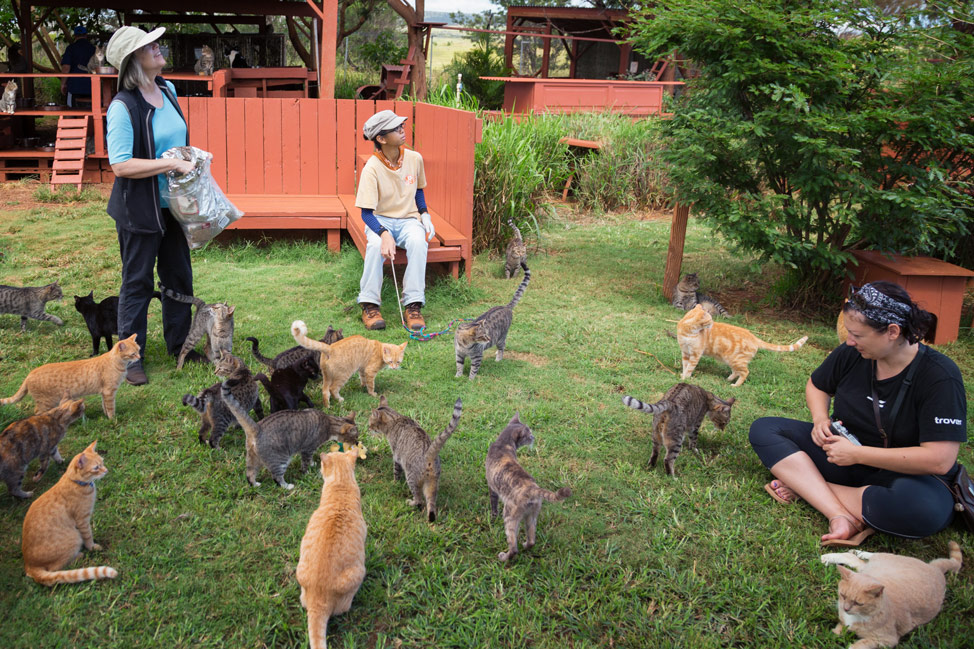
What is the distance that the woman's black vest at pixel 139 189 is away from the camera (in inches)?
170

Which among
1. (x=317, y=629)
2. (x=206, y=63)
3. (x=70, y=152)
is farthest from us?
(x=206, y=63)

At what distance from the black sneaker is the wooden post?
4883 millimetres

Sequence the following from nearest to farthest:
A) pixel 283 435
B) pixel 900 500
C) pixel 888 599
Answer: pixel 888 599 → pixel 900 500 → pixel 283 435

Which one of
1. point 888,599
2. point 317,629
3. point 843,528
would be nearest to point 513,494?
point 317,629

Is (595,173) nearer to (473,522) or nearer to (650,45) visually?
(650,45)

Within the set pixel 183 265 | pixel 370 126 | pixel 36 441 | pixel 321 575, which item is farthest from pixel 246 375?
pixel 370 126

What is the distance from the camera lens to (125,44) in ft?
13.5

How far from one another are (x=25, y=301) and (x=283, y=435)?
3341mm

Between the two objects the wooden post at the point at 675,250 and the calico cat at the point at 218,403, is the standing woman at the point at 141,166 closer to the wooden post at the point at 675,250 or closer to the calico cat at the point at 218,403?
the calico cat at the point at 218,403

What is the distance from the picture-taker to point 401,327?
6078mm

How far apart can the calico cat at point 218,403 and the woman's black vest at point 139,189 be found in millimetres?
1171

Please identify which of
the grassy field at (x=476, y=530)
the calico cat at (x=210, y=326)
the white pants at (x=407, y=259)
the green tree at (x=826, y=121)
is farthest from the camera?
the white pants at (x=407, y=259)

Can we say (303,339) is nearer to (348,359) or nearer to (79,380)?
(348,359)

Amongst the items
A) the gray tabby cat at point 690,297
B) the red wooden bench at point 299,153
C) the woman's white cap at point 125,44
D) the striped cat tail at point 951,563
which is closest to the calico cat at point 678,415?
the striped cat tail at point 951,563
